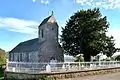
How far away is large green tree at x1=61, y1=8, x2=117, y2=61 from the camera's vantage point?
41.9 m

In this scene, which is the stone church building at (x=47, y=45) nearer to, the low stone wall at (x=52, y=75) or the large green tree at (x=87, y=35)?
the large green tree at (x=87, y=35)

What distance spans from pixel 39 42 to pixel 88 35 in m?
8.42

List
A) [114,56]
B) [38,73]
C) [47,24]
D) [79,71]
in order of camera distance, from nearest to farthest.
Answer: [38,73]
[79,71]
[47,24]
[114,56]

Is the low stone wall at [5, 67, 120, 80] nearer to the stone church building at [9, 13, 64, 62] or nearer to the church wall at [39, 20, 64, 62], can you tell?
the stone church building at [9, 13, 64, 62]

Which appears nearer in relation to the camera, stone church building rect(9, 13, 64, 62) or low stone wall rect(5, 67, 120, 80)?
low stone wall rect(5, 67, 120, 80)

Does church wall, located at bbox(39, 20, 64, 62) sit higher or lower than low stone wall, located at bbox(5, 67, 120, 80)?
higher

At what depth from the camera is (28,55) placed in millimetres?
43156

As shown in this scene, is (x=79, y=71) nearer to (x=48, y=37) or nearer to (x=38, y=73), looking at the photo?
(x=38, y=73)

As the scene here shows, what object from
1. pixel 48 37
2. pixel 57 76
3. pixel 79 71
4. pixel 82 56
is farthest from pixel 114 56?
pixel 57 76

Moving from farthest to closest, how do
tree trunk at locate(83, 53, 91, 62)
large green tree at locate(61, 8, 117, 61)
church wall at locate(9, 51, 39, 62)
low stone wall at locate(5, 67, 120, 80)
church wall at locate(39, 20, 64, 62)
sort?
tree trunk at locate(83, 53, 91, 62) < large green tree at locate(61, 8, 117, 61) < church wall at locate(9, 51, 39, 62) < church wall at locate(39, 20, 64, 62) < low stone wall at locate(5, 67, 120, 80)

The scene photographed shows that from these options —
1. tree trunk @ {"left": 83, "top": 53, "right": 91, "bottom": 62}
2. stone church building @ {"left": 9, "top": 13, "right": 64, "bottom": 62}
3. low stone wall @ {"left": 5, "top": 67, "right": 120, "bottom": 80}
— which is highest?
stone church building @ {"left": 9, "top": 13, "right": 64, "bottom": 62}

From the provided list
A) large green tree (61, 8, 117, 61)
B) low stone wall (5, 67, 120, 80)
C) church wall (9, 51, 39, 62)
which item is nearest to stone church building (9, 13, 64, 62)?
church wall (9, 51, 39, 62)

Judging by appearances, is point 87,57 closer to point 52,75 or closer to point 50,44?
point 50,44

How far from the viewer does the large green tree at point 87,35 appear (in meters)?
41.9
